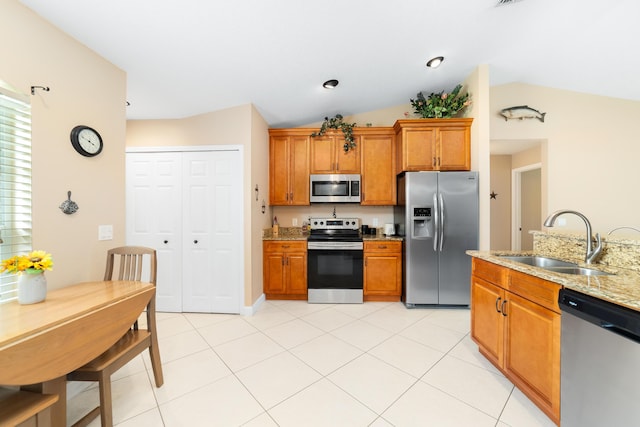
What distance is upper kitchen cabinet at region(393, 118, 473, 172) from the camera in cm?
312

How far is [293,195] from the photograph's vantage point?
364 centimetres

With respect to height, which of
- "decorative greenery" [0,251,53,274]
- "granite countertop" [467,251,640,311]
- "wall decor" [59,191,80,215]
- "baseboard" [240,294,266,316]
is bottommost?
"baseboard" [240,294,266,316]

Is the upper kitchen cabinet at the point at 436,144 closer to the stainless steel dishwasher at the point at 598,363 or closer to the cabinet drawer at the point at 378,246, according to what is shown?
the cabinet drawer at the point at 378,246

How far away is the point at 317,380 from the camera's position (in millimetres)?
1768

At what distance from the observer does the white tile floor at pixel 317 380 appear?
4.77 ft

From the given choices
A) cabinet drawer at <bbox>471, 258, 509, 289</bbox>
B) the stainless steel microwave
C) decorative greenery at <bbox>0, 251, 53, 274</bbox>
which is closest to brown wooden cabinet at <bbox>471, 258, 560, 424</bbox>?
cabinet drawer at <bbox>471, 258, 509, 289</bbox>

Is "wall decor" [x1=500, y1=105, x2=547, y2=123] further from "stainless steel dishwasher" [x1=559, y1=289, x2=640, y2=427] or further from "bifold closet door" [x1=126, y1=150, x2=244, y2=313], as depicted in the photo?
"bifold closet door" [x1=126, y1=150, x2=244, y2=313]

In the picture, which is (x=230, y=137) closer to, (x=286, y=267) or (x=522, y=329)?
(x=286, y=267)

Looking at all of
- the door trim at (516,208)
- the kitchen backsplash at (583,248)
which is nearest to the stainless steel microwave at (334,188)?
the kitchen backsplash at (583,248)

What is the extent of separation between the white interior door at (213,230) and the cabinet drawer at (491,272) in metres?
2.54

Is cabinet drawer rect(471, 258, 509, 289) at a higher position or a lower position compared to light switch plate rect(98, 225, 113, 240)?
lower

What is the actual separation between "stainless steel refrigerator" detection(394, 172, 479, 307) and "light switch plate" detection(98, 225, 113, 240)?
121 inches

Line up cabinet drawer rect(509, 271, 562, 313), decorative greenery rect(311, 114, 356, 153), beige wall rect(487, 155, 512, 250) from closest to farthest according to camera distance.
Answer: cabinet drawer rect(509, 271, 562, 313) < decorative greenery rect(311, 114, 356, 153) < beige wall rect(487, 155, 512, 250)

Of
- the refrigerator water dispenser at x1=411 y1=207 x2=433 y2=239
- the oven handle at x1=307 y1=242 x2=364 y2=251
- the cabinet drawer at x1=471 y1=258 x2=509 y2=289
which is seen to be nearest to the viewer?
the cabinet drawer at x1=471 y1=258 x2=509 y2=289
